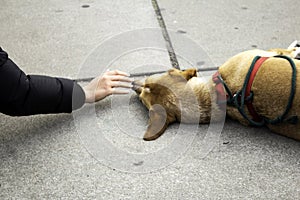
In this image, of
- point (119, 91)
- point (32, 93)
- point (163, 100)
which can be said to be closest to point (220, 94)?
point (163, 100)

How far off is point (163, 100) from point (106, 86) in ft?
1.46

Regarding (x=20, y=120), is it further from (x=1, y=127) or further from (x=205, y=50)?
(x=205, y=50)

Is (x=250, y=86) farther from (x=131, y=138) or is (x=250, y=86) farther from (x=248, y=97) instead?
(x=131, y=138)

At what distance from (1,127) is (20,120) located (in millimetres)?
118

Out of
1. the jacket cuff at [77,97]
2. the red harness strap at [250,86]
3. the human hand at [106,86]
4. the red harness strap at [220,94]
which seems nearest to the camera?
the red harness strap at [250,86]

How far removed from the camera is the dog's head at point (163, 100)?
229 cm

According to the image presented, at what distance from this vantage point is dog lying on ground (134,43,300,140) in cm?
211

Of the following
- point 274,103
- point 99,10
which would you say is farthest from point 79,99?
point 99,10

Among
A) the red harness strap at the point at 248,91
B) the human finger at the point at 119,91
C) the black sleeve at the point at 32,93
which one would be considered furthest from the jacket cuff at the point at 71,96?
the red harness strap at the point at 248,91

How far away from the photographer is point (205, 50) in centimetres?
320

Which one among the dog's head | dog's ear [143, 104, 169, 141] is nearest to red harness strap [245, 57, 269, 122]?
the dog's head

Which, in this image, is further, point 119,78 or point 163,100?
point 119,78

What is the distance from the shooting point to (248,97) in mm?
2168

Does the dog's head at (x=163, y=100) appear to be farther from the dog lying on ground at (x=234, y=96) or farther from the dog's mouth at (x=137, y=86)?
the dog's mouth at (x=137, y=86)
